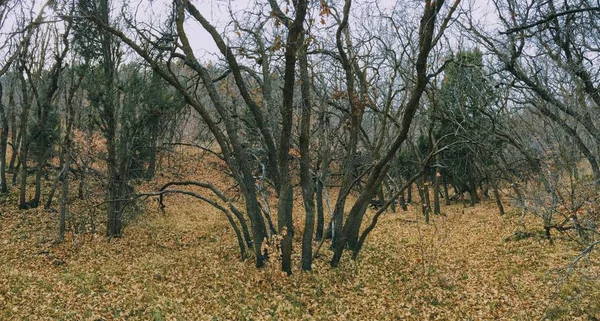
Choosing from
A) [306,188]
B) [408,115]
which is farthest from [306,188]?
[408,115]

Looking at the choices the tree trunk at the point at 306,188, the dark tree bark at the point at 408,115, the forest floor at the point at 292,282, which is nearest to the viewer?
the dark tree bark at the point at 408,115

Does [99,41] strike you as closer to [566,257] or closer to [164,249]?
[164,249]

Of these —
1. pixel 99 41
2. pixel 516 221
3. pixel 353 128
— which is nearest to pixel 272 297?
pixel 353 128

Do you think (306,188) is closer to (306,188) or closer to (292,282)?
(306,188)

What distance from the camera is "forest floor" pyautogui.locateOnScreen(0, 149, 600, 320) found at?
7.62 meters

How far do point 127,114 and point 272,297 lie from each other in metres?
9.04

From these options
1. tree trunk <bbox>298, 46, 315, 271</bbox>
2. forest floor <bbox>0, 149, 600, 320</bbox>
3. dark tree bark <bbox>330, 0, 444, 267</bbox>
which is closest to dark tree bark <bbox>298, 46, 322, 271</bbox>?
tree trunk <bbox>298, 46, 315, 271</bbox>

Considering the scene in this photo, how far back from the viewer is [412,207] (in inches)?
978

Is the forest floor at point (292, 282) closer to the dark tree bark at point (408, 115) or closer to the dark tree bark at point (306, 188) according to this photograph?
the dark tree bark at point (306, 188)

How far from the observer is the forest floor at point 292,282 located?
762 cm

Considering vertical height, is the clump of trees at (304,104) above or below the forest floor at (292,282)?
above

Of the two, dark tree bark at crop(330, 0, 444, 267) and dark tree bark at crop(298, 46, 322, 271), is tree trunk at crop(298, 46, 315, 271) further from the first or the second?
dark tree bark at crop(330, 0, 444, 267)

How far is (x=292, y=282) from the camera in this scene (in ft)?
29.7

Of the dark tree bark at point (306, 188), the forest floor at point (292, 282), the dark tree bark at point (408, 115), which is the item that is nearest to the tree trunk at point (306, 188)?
the dark tree bark at point (306, 188)
